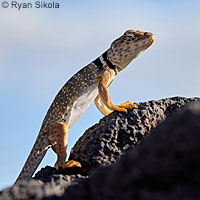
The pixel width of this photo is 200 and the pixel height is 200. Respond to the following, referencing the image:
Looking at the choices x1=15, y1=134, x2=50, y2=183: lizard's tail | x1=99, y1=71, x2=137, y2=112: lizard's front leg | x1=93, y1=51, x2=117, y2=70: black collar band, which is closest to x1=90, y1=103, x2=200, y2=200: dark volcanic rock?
x1=99, y1=71, x2=137, y2=112: lizard's front leg

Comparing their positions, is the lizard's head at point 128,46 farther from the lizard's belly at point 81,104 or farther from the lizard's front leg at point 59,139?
the lizard's front leg at point 59,139

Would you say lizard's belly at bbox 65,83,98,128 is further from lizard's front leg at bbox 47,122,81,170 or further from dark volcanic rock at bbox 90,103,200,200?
dark volcanic rock at bbox 90,103,200,200

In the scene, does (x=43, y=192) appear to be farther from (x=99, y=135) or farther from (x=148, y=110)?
(x=148, y=110)

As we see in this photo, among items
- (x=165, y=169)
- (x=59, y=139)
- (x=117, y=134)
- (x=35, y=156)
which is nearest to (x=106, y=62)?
(x=59, y=139)

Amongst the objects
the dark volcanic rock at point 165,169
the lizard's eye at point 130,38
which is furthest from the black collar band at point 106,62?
the dark volcanic rock at point 165,169

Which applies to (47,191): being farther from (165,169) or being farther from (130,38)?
(130,38)

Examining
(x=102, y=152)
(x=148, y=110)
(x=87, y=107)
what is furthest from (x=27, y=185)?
(x=87, y=107)
